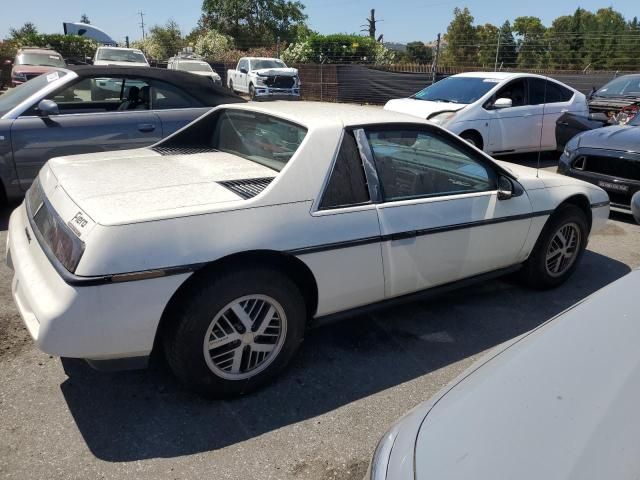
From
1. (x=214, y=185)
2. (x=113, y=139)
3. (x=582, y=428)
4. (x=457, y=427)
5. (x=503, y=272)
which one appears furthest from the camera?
(x=113, y=139)

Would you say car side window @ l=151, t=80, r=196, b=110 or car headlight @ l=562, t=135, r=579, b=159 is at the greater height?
car side window @ l=151, t=80, r=196, b=110

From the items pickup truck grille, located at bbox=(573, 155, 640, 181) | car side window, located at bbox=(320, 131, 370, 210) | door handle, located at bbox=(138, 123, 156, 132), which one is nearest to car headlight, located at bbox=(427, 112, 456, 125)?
pickup truck grille, located at bbox=(573, 155, 640, 181)

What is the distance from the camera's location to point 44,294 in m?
2.37

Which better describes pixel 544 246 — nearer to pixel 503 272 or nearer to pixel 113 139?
pixel 503 272

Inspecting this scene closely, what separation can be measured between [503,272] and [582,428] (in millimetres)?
2603

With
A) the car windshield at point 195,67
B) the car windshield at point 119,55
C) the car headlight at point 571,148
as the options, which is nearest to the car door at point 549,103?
the car headlight at point 571,148

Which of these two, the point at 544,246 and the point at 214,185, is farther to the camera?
the point at 544,246


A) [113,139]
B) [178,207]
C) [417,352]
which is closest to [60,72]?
[113,139]

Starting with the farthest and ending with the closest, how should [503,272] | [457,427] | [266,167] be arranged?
[503,272]
[266,167]
[457,427]

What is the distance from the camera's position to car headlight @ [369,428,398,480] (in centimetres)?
145

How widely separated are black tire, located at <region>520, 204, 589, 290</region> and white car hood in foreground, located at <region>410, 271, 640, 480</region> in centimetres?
220

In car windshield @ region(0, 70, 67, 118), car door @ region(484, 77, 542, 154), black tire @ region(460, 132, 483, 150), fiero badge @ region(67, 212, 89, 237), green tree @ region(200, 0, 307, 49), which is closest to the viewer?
fiero badge @ region(67, 212, 89, 237)

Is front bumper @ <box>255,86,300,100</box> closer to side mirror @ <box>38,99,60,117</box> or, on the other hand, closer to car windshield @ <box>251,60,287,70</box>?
car windshield @ <box>251,60,287,70</box>

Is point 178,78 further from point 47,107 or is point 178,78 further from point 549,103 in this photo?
point 549,103
